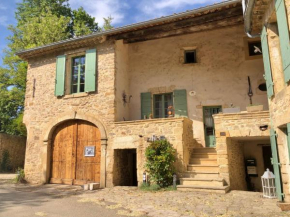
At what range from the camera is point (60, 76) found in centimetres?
987

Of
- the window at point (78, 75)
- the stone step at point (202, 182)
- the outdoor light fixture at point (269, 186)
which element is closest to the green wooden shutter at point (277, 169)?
the outdoor light fixture at point (269, 186)

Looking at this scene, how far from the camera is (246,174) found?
8977 mm

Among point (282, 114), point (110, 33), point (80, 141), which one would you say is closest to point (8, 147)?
point (80, 141)

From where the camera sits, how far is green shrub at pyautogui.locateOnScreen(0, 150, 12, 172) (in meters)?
14.7

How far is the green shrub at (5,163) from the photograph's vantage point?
14719 millimetres

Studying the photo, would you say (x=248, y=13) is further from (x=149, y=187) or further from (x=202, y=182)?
(x=149, y=187)

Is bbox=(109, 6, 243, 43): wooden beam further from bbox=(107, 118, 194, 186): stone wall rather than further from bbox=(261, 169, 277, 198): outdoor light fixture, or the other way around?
bbox=(261, 169, 277, 198): outdoor light fixture

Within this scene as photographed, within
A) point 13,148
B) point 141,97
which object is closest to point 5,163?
point 13,148

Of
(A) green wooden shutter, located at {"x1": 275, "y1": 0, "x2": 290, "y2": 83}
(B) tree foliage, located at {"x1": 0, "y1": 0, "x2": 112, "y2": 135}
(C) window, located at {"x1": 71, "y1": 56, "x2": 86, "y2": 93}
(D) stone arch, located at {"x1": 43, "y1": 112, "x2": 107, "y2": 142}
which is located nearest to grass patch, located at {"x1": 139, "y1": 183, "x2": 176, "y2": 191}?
(D) stone arch, located at {"x1": 43, "y1": 112, "x2": 107, "y2": 142}

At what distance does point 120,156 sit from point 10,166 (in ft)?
32.4

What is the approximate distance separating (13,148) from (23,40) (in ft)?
24.6

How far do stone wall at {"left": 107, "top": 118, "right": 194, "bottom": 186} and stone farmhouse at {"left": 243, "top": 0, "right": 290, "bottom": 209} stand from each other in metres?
2.68

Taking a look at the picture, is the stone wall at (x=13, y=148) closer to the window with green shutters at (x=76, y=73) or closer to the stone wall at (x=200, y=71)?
the window with green shutters at (x=76, y=73)

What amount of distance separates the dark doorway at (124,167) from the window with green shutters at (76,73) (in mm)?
2740
